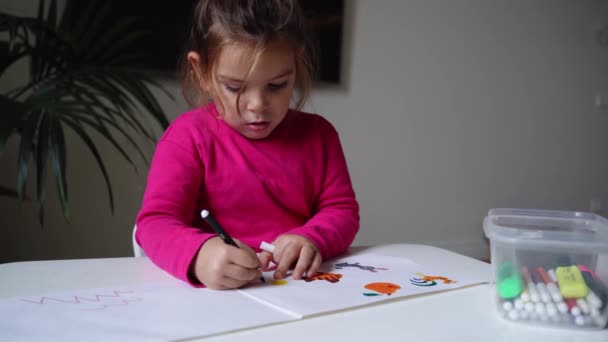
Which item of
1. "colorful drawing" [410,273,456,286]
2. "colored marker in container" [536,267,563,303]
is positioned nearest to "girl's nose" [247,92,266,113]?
"colorful drawing" [410,273,456,286]

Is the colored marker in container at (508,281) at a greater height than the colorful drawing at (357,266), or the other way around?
the colored marker in container at (508,281)

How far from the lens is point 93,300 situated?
0.50 m

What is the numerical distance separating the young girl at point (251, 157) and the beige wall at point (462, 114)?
95 centimetres

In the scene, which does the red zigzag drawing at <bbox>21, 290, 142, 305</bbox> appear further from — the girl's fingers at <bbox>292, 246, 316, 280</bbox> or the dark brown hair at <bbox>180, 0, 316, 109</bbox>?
the dark brown hair at <bbox>180, 0, 316, 109</bbox>

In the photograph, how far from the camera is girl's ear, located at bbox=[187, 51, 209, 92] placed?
0.81 m

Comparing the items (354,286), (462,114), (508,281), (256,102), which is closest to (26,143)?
(256,102)

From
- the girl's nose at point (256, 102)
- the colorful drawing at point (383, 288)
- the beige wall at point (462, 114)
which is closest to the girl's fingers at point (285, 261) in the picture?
the colorful drawing at point (383, 288)

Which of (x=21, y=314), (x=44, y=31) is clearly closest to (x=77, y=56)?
(x=44, y=31)

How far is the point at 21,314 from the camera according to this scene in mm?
451

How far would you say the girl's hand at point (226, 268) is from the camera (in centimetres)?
54

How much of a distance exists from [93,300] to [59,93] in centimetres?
74

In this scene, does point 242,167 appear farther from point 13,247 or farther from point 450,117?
point 450,117

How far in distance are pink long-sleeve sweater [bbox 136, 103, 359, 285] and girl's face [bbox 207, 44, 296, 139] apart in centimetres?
6

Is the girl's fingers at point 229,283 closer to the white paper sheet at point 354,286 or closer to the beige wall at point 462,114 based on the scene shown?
the white paper sheet at point 354,286
